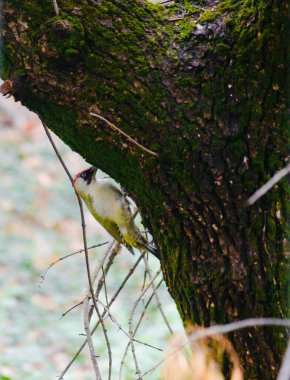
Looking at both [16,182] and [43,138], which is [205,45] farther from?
[43,138]

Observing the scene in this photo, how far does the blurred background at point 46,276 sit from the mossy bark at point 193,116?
3122mm

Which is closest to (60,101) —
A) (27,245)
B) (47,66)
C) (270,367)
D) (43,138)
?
(47,66)

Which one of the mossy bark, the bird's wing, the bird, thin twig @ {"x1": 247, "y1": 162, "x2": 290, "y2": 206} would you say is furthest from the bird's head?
thin twig @ {"x1": 247, "y1": 162, "x2": 290, "y2": 206}

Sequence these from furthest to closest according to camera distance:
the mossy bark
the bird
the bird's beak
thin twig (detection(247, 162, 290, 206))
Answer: the bird's beak < the bird < the mossy bark < thin twig (detection(247, 162, 290, 206))

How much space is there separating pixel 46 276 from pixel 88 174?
4639 millimetres

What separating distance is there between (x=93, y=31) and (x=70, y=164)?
7558 millimetres

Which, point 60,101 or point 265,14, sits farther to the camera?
point 60,101

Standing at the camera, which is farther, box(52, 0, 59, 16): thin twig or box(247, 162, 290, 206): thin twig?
box(52, 0, 59, 16): thin twig

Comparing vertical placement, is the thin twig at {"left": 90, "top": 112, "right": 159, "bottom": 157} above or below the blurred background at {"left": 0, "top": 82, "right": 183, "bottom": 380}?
below

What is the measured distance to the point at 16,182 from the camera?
965 cm

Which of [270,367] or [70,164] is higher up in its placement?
[70,164]

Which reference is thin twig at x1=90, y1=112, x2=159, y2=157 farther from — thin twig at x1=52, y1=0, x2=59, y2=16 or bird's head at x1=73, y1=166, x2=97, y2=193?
bird's head at x1=73, y1=166, x2=97, y2=193

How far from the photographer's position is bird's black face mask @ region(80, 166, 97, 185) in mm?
3852

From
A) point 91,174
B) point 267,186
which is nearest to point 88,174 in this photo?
point 91,174
